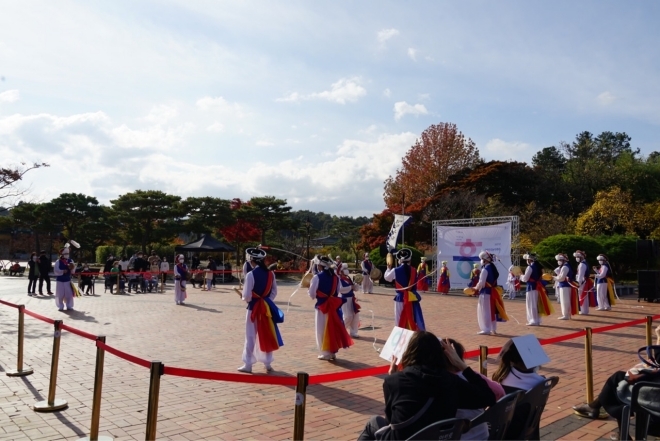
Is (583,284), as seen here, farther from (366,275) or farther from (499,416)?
(499,416)

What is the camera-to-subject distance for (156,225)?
37938 mm

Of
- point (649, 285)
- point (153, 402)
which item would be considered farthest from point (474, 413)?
point (649, 285)

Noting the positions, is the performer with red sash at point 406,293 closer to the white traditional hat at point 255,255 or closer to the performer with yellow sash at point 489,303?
the performer with yellow sash at point 489,303

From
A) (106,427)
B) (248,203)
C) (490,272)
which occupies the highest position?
(248,203)

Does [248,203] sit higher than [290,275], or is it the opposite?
[248,203]

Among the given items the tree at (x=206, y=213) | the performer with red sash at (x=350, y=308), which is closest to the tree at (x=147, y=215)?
the tree at (x=206, y=213)

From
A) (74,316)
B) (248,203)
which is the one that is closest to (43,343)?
(74,316)

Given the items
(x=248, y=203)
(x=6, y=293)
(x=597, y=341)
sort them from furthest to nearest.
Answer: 1. (x=248, y=203)
2. (x=6, y=293)
3. (x=597, y=341)

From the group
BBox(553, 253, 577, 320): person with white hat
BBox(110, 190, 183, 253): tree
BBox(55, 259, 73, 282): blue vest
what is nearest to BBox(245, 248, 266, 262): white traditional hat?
BBox(55, 259, 73, 282): blue vest

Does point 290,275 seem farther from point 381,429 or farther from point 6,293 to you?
point 381,429

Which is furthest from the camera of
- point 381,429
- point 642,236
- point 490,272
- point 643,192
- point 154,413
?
point 643,192

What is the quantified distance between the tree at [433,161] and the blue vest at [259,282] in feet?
108

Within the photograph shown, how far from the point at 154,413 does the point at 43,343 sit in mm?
7184

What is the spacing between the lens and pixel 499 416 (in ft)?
12.0
